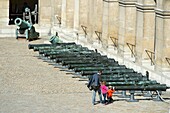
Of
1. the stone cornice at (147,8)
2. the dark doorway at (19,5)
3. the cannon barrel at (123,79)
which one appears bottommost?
the cannon barrel at (123,79)

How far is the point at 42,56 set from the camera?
43.1m

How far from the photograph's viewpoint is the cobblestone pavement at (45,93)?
2975cm

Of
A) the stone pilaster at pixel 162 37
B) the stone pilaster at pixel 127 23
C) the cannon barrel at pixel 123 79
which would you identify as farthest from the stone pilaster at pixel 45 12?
the cannon barrel at pixel 123 79

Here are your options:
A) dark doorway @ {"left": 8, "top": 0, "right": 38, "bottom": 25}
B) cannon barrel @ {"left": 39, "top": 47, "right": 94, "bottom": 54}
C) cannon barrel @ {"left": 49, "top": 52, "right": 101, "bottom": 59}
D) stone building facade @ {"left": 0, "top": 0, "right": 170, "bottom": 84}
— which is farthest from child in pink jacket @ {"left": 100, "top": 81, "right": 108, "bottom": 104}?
dark doorway @ {"left": 8, "top": 0, "right": 38, "bottom": 25}

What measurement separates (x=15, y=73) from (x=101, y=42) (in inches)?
338

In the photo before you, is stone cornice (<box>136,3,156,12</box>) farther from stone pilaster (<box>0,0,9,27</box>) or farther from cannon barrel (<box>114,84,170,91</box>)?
stone pilaster (<box>0,0,9,27</box>)

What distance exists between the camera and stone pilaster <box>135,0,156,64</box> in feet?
123

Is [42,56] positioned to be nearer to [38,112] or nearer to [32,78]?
[32,78]

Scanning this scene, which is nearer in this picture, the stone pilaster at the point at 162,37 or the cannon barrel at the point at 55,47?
the stone pilaster at the point at 162,37

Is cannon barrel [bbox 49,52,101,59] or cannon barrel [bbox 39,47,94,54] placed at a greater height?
cannon barrel [bbox 39,47,94,54]

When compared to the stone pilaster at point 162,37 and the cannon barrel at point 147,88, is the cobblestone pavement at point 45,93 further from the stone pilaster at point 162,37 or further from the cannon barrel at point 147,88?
the stone pilaster at point 162,37

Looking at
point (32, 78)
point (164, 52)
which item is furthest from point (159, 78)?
point (32, 78)

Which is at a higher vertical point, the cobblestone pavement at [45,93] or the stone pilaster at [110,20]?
the stone pilaster at [110,20]

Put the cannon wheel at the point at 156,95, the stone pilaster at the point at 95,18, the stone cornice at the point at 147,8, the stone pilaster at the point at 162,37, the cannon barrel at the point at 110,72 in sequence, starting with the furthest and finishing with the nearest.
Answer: the stone pilaster at the point at 95,18 → the stone cornice at the point at 147,8 → the cannon barrel at the point at 110,72 → the stone pilaster at the point at 162,37 → the cannon wheel at the point at 156,95
